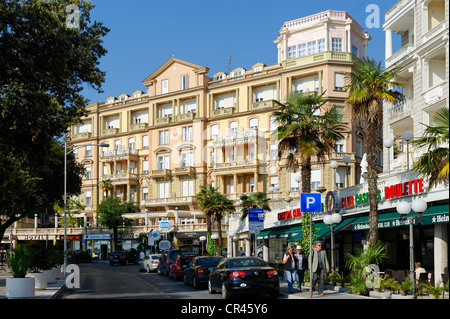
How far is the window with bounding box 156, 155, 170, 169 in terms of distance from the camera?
75519 mm

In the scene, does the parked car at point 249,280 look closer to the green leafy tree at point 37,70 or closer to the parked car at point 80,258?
the green leafy tree at point 37,70

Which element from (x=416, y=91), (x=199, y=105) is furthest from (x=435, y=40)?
(x=199, y=105)

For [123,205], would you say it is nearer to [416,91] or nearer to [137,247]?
[137,247]

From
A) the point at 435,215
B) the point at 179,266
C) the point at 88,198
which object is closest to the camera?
the point at 435,215

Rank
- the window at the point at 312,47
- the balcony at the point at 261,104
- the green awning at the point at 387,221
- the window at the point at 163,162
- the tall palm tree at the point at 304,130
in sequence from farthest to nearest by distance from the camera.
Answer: the window at the point at 163,162 → the balcony at the point at 261,104 → the window at the point at 312,47 → the tall palm tree at the point at 304,130 → the green awning at the point at 387,221

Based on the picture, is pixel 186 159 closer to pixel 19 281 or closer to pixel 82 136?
pixel 82 136

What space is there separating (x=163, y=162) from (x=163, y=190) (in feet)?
12.0

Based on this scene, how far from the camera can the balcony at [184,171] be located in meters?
71.7

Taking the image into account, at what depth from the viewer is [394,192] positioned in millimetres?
25172

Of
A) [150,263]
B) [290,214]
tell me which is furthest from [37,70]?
[150,263]

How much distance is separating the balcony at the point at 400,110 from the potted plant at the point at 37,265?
19.3 m

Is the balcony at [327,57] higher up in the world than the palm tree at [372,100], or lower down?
higher up

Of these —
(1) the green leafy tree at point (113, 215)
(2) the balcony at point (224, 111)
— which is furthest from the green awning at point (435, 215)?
(1) the green leafy tree at point (113, 215)

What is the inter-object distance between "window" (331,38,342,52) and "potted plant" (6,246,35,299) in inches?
1895
